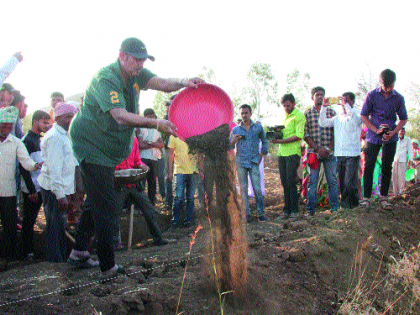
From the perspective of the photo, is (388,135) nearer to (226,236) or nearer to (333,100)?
(333,100)

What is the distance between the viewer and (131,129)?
3127mm

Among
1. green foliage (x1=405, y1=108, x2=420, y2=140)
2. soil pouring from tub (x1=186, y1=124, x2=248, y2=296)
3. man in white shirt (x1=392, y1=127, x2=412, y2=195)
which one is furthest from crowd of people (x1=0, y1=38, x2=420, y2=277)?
green foliage (x1=405, y1=108, x2=420, y2=140)

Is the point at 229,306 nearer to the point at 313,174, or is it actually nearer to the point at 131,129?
the point at 131,129

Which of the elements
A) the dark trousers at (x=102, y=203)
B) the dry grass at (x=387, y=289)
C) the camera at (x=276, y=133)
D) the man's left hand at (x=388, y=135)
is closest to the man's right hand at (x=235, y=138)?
the camera at (x=276, y=133)

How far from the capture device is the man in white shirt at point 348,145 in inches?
216

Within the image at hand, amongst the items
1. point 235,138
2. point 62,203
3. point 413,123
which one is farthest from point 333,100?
point 413,123

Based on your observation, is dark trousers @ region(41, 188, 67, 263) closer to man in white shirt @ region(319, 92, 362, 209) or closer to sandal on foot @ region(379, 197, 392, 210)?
man in white shirt @ region(319, 92, 362, 209)

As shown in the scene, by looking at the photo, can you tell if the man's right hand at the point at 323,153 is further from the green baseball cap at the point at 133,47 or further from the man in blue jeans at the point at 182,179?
the green baseball cap at the point at 133,47

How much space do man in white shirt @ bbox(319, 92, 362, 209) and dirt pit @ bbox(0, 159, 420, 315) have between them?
2.35 feet

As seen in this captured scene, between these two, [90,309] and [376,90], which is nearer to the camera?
[90,309]

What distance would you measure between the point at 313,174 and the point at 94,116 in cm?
393

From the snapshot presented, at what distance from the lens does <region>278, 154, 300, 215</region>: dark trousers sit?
19.1ft

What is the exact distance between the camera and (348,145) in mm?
5500

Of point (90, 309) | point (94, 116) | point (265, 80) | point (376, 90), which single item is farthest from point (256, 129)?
point (265, 80)
